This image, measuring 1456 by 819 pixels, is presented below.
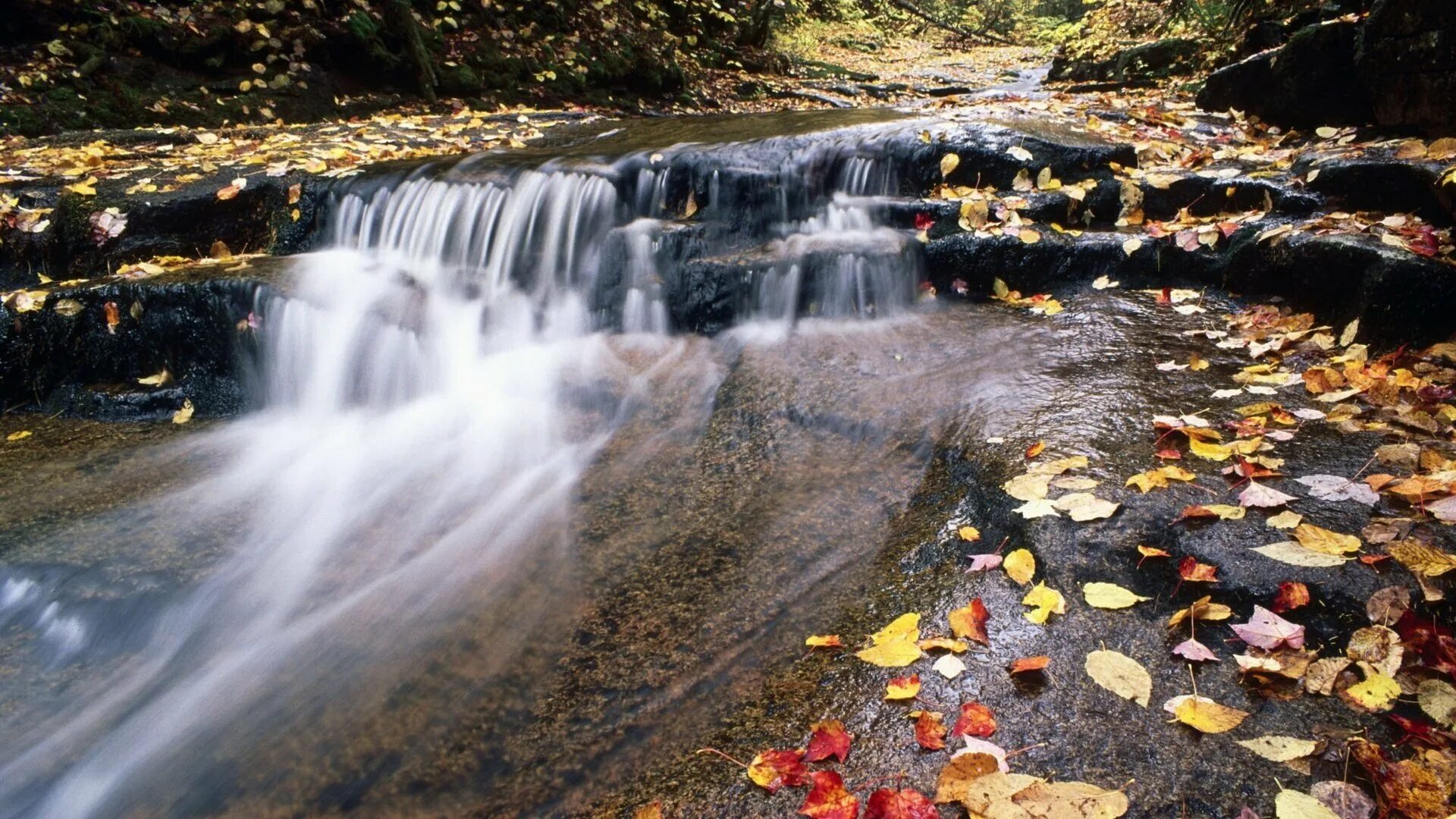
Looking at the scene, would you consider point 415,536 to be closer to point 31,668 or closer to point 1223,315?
point 31,668

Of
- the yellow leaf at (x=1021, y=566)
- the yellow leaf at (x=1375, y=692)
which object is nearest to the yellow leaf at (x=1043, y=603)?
the yellow leaf at (x=1021, y=566)

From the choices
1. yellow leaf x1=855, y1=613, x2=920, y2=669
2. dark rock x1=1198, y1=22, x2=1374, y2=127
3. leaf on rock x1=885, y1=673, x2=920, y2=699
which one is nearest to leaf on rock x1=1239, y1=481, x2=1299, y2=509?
yellow leaf x1=855, y1=613, x2=920, y2=669

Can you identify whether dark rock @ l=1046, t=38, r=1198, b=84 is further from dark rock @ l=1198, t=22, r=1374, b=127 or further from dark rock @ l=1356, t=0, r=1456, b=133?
dark rock @ l=1356, t=0, r=1456, b=133

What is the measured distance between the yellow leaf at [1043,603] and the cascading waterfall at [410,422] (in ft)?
5.60

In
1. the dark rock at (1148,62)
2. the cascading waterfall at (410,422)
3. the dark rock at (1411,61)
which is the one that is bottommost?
the cascading waterfall at (410,422)

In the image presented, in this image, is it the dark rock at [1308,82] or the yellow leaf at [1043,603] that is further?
the dark rock at [1308,82]

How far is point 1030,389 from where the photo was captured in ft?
10.1

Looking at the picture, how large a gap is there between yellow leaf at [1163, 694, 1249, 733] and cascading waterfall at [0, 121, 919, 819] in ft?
6.76

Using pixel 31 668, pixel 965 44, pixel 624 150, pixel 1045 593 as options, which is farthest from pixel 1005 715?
pixel 965 44

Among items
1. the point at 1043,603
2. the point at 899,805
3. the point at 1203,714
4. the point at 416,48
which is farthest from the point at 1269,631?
the point at 416,48

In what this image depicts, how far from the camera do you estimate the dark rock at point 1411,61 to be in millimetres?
3693

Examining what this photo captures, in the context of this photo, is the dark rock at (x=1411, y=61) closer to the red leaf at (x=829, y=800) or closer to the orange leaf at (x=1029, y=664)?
the orange leaf at (x=1029, y=664)

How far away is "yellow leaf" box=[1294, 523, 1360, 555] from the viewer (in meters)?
1.92

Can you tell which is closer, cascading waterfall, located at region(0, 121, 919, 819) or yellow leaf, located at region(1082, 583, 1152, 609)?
yellow leaf, located at region(1082, 583, 1152, 609)
